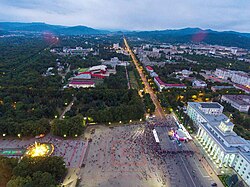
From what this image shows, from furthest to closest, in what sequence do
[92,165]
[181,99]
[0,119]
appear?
[181,99]
[0,119]
[92,165]

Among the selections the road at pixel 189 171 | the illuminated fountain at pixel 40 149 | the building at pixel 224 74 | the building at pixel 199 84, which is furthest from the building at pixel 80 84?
the building at pixel 224 74

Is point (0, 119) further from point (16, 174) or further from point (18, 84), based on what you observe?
point (18, 84)

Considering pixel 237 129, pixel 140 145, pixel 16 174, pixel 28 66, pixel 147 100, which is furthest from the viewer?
pixel 28 66

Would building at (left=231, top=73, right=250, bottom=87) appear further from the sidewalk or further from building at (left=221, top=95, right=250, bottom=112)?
the sidewalk

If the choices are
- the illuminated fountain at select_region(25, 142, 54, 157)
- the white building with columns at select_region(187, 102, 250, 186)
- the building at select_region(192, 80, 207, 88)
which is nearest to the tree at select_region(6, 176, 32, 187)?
the illuminated fountain at select_region(25, 142, 54, 157)

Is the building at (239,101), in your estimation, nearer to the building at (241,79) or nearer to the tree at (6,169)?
the building at (241,79)

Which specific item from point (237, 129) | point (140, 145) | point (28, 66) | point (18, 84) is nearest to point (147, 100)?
point (140, 145)

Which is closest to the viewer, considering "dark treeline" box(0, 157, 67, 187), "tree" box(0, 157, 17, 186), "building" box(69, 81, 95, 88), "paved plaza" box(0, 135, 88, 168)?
"dark treeline" box(0, 157, 67, 187)
